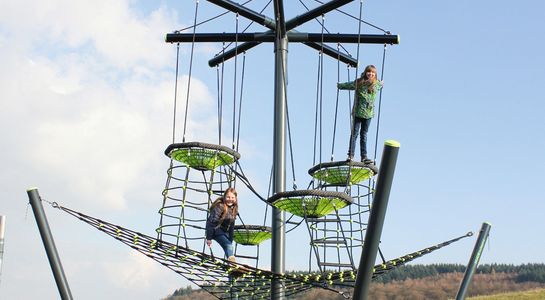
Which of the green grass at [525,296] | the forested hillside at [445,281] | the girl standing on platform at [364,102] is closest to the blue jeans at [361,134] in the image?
the girl standing on platform at [364,102]

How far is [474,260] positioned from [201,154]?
3.43 m

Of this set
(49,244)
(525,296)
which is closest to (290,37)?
(49,244)

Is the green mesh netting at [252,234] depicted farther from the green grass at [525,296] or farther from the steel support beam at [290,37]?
the green grass at [525,296]

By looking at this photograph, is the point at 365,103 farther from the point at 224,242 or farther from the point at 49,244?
the point at 49,244

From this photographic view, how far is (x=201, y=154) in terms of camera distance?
28.1 ft

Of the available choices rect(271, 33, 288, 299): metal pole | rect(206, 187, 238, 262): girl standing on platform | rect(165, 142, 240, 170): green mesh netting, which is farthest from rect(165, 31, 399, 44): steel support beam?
rect(206, 187, 238, 262): girl standing on platform

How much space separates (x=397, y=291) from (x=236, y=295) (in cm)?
11796

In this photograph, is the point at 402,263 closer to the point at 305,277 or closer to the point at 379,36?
the point at 305,277

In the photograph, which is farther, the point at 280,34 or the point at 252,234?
the point at 252,234

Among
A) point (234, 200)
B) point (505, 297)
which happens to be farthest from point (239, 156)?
point (505, 297)

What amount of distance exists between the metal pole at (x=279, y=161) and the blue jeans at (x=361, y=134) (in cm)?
85

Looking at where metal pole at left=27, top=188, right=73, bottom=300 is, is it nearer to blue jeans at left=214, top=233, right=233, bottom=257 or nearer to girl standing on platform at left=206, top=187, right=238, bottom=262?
girl standing on platform at left=206, top=187, right=238, bottom=262

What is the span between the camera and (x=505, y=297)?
8300cm

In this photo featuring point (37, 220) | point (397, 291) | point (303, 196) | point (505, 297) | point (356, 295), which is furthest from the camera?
point (397, 291)
